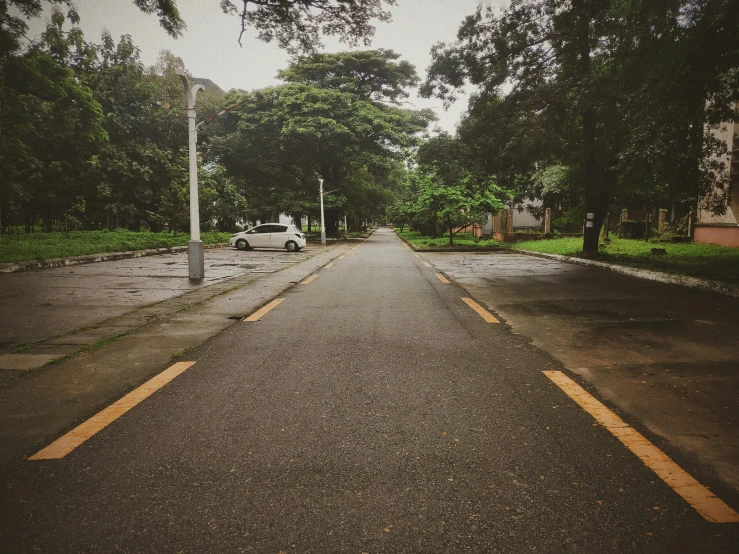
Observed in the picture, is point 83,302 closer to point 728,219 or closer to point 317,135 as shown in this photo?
point 728,219

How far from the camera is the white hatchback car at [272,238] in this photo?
83.0 ft

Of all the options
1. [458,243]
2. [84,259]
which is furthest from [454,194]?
[84,259]

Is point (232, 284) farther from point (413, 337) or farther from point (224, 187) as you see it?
point (224, 187)

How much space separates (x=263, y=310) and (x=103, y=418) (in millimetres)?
4155

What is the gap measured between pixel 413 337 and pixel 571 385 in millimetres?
2018

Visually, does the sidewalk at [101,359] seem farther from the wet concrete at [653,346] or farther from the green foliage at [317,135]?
the green foliage at [317,135]

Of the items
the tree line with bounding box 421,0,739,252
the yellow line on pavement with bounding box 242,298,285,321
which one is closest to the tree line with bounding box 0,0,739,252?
the tree line with bounding box 421,0,739,252

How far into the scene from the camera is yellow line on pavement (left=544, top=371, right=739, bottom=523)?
2.09 m

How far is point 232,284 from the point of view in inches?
411

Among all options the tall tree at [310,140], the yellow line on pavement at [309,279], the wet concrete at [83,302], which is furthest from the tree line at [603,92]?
the tall tree at [310,140]

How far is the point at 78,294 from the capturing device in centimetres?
A: 877

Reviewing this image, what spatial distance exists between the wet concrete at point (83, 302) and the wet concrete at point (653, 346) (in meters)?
5.09

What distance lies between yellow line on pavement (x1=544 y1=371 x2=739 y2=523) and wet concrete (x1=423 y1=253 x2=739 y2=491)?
152 mm

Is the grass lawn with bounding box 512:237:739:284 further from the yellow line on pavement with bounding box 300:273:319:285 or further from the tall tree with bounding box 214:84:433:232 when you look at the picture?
the tall tree with bounding box 214:84:433:232
